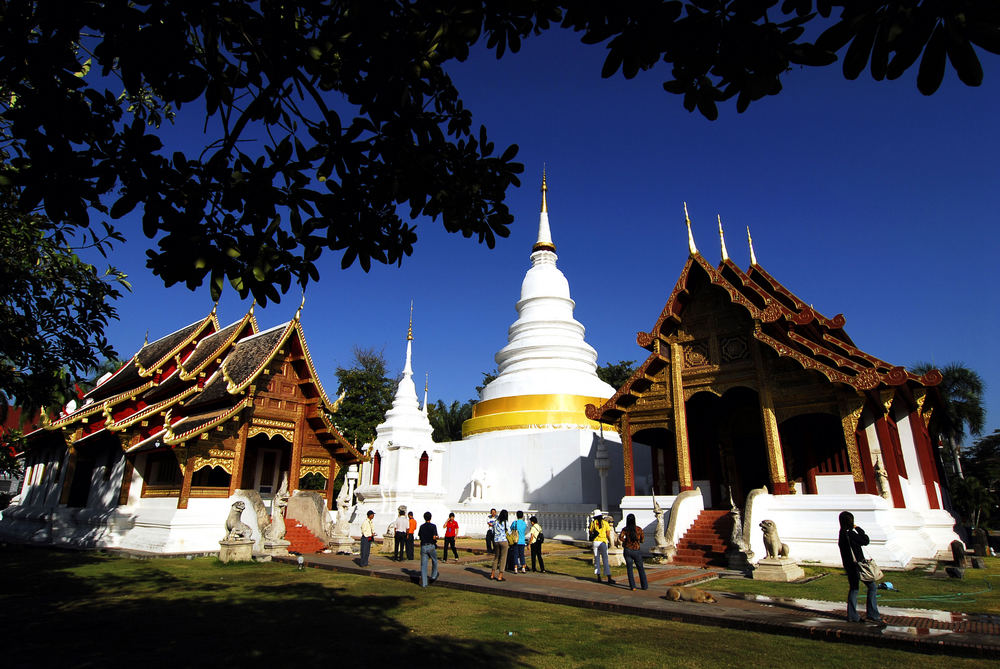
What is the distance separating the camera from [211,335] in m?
19.8

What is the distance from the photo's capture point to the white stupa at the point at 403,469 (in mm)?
22250

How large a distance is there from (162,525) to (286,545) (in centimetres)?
327

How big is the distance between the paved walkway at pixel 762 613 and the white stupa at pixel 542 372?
13.3m

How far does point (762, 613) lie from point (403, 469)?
17.6 meters

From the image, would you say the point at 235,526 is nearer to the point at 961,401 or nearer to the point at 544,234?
the point at 544,234


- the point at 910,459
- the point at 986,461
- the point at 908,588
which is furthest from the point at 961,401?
the point at 908,588

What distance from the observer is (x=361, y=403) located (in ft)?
112

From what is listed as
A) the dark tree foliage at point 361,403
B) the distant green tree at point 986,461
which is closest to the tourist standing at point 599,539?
the dark tree foliage at point 361,403

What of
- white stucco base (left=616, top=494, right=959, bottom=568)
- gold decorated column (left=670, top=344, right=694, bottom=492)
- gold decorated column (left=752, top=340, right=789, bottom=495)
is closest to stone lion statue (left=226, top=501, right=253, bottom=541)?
white stucco base (left=616, top=494, right=959, bottom=568)

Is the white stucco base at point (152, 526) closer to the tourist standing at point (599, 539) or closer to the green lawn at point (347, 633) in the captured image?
the green lawn at point (347, 633)

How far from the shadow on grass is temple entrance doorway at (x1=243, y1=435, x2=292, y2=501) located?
24.9 ft

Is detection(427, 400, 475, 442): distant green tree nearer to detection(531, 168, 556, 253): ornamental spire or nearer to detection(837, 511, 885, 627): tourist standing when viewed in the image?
detection(531, 168, 556, 253): ornamental spire

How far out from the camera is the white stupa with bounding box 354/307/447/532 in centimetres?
2225

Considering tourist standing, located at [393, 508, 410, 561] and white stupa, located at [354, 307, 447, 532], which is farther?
white stupa, located at [354, 307, 447, 532]
